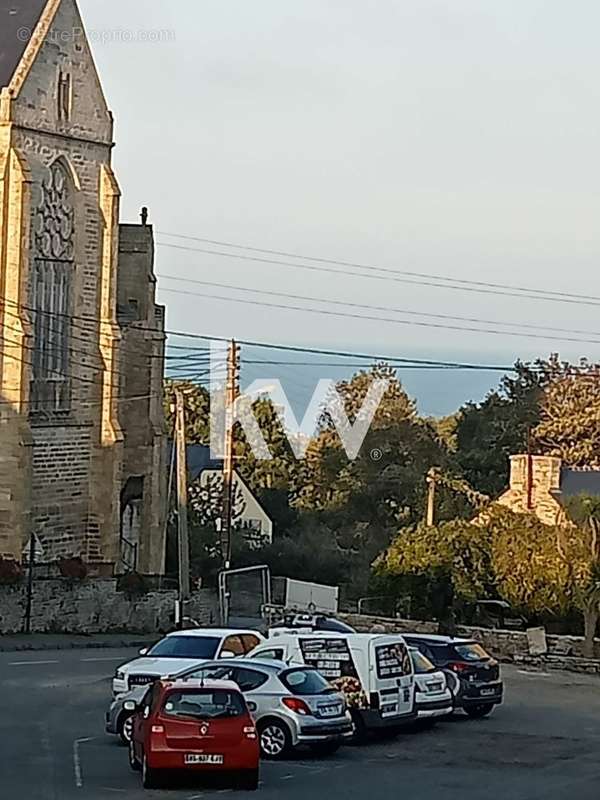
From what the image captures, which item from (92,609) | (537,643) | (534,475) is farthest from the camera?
(534,475)

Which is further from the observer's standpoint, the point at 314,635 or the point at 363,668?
the point at 314,635

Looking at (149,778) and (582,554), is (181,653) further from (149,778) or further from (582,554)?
(582,554)

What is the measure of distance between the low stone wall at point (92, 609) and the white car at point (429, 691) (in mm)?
18614

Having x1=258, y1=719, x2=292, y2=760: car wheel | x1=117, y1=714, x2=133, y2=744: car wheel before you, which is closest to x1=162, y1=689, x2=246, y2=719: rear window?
x1=258, y1=719, x2=292, y2=760: car wheel

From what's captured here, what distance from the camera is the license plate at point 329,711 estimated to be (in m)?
22.5

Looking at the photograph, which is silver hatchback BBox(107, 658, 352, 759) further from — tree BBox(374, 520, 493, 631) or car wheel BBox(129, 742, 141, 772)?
tree BBox(374, 520, 493, 631)

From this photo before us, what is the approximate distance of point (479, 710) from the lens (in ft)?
94.4

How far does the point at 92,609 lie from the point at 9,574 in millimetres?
3292

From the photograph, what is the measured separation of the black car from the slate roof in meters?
24.0

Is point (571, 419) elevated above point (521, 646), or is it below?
above

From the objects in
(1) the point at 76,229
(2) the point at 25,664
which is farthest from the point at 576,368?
(2) the point at 25,664

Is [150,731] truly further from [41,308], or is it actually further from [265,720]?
[41,308]

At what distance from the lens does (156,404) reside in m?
59.0

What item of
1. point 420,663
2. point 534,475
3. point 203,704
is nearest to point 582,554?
point 534,475
